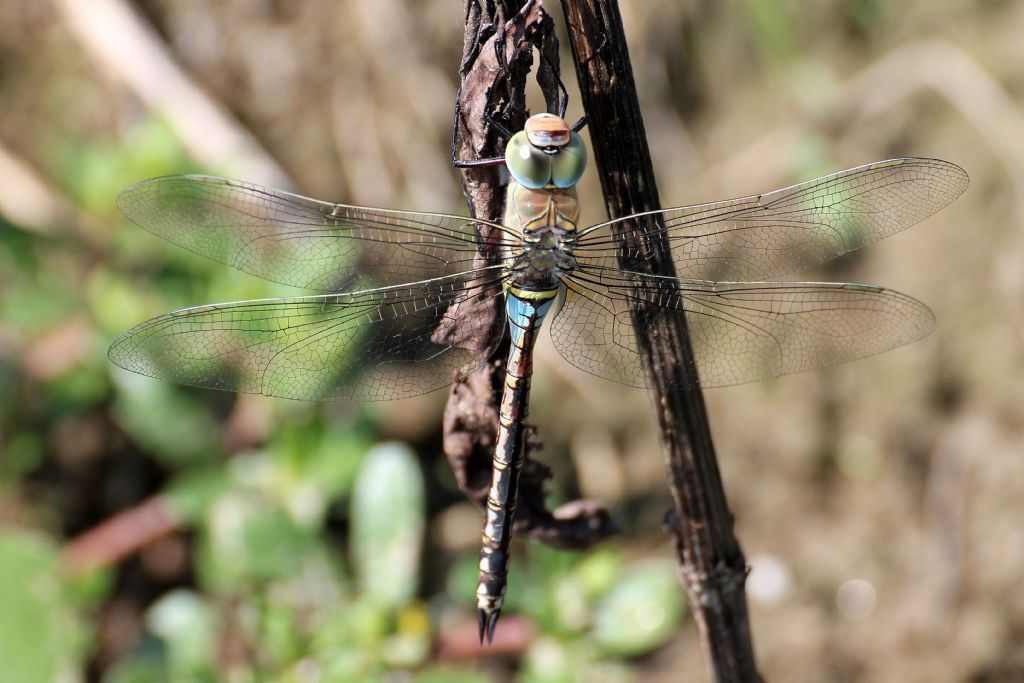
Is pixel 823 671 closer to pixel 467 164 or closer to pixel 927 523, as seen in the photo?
pixel 927 523

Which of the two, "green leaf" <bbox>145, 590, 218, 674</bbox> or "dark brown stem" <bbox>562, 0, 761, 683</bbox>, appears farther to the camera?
"green leaf" <bbox>145, 590, 218, 674</bbox>

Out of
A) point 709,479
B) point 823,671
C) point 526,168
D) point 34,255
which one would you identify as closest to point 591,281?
point 526,168

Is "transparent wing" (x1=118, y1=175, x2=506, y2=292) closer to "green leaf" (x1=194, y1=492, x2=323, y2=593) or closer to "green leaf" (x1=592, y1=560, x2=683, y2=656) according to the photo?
"green leaf" (x1=194, y1=492, x2=323, y2=593)

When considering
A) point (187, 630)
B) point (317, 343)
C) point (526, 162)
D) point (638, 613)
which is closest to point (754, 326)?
point (526, 162)

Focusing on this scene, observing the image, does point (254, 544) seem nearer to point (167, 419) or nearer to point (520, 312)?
point (167, 419)

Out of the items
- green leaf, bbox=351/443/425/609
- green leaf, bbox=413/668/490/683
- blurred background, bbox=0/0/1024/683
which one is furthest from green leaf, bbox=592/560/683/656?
green leaf, bbox=351/443/425/609

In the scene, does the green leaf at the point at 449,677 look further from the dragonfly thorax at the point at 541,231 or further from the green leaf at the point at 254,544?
the dragonfly thorax at the point at 541,231
